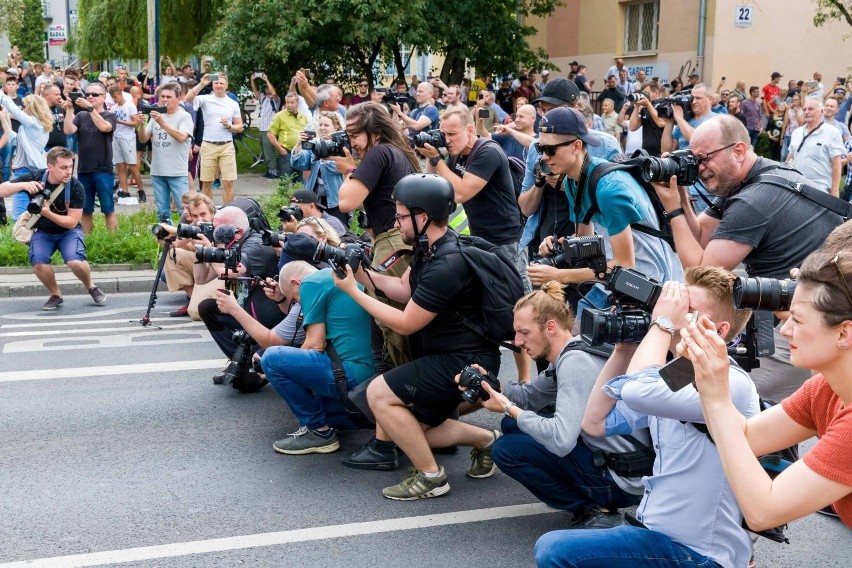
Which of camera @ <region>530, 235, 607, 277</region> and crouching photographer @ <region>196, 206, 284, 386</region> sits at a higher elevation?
camera @ <region>530, 235, 607, 277</region>

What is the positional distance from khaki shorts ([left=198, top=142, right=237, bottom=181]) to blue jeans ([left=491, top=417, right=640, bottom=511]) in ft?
32.7

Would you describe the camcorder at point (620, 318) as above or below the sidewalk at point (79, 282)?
above

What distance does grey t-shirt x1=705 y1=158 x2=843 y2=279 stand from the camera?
4699mm

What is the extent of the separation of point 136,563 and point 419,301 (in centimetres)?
182

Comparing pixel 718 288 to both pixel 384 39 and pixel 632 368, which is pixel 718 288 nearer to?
pixel 632 368

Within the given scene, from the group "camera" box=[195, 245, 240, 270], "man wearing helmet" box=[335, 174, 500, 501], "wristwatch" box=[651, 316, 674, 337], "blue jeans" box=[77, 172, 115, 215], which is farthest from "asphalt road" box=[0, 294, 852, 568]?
"blue jeans" box=[77, 172, 115, 215]

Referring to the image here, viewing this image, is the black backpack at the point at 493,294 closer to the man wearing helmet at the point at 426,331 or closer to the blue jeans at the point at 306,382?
the man wearing helmet at the point at 426,331

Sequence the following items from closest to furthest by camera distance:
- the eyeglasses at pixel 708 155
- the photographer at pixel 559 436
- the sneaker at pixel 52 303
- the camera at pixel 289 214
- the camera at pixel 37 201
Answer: the photographer at pixel 559 436, the eyeglasses at pixel 708 155, the camera at pixel 289 214, the camera at pixel 37 201, the sneaker at pixel 52 303

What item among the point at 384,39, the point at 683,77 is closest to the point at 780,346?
the point at 384,39

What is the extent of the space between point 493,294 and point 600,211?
0.71 meters

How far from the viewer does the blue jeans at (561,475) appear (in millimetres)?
4570

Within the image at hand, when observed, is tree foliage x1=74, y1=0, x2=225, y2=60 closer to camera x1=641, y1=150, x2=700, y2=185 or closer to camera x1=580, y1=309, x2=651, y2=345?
camera x1=641, y1=150, x2=700, y2=185

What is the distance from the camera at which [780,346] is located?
4.80 m

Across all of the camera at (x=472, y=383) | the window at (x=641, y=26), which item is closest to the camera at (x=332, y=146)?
the camera at (x=472, y=383)
